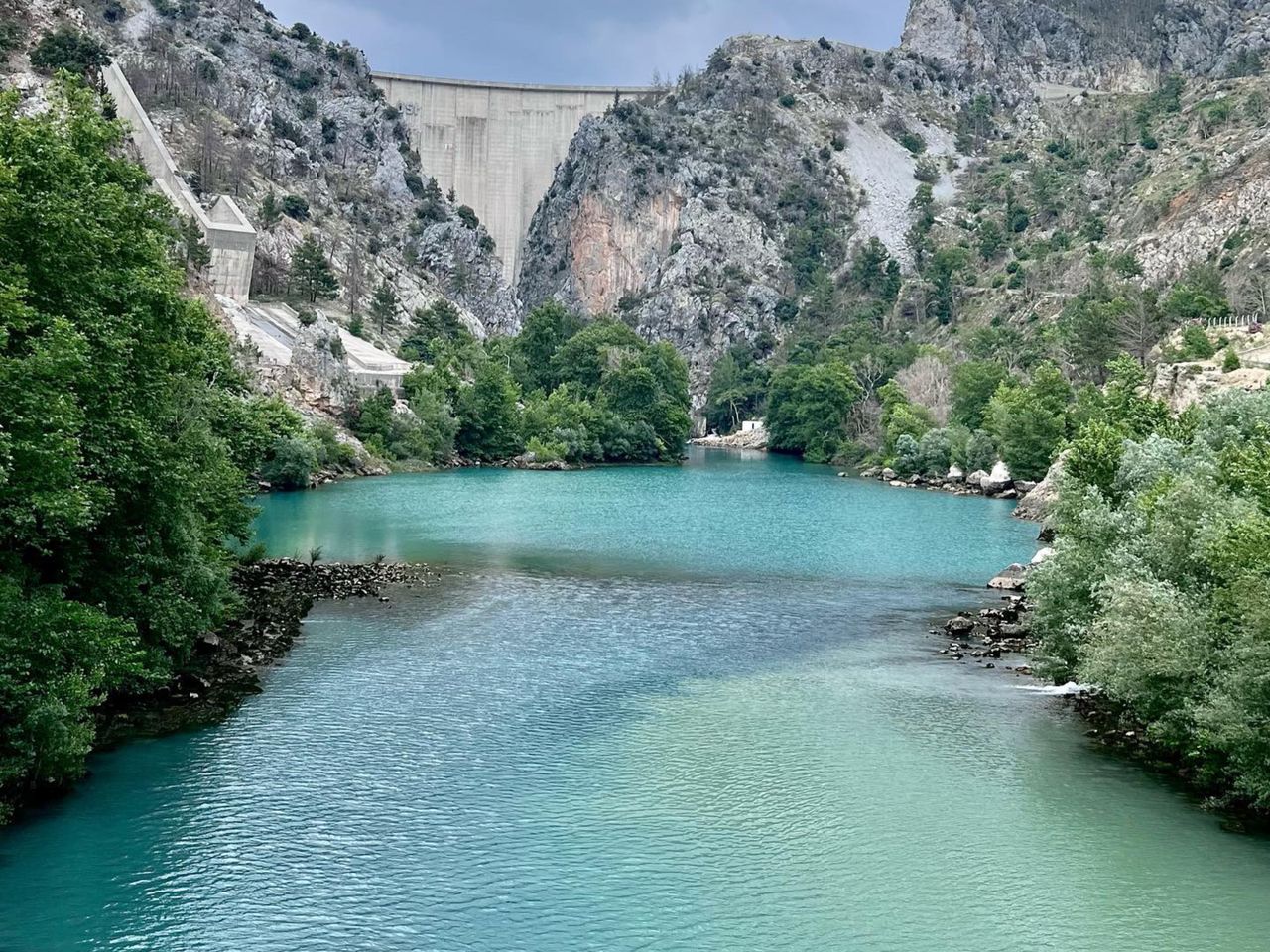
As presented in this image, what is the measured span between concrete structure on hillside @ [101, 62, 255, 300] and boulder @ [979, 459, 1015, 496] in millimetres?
63508

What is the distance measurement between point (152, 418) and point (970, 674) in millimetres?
22579

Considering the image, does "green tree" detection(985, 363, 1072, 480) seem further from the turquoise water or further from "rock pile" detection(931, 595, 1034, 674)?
the turquoise water

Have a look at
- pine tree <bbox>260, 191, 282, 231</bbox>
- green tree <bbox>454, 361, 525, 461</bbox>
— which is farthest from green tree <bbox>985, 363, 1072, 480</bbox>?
pine tree <bbox>260, 191, 282, 231</bbox>

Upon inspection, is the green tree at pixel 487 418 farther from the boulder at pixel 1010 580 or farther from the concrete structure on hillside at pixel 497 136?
the concrete structure on hillside at pixel 497 136

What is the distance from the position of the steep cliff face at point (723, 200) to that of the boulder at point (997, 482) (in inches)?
3328

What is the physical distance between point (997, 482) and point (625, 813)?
67.7 m

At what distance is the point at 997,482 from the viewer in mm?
85125

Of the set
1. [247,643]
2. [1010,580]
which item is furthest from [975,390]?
[247,643]

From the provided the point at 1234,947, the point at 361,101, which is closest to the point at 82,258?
the point at 1234,947

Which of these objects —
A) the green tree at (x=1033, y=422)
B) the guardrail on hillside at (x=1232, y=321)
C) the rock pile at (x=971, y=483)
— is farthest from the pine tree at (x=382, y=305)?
the guardrail on hillside at (x=1232, y=321)

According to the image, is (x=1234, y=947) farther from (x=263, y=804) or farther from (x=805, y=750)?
(x=263, y=804)

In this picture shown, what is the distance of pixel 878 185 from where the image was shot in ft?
596

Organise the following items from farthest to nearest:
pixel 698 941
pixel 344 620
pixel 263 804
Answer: pixel 344 620
pixel 263 804
pixel 698 941

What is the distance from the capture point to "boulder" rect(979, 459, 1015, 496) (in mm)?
85062
